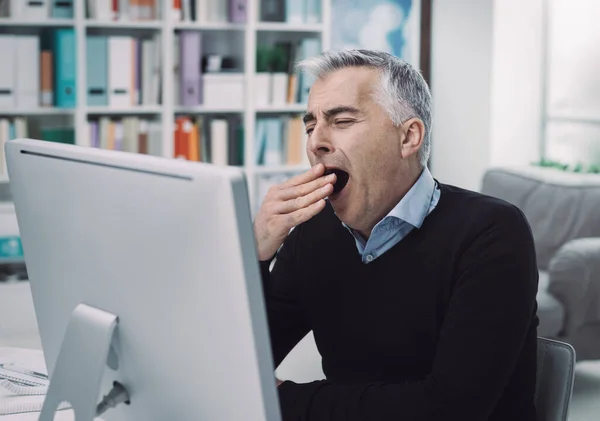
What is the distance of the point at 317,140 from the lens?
158cm

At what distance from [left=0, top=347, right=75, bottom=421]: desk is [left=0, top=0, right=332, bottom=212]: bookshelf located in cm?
294

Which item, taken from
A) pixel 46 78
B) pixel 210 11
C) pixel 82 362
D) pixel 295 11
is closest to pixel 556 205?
pixel 295 11

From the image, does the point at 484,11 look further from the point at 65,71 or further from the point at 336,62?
the point at 336,62

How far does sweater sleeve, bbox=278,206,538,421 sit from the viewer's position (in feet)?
4.42

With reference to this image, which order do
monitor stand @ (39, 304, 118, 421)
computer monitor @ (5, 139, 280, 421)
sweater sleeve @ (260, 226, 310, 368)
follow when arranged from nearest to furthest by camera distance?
computer monitor @ (5, 139, 280, 421), monitor stand @ (39, 304, 118, 421), sweater sleeve @ (260, 226, 310, 368)

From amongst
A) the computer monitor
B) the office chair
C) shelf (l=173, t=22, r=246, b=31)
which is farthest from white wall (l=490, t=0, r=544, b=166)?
the computer monitor

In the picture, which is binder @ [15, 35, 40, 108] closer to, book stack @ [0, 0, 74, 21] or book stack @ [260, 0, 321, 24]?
book stack @ [0, 0, 74, 21]

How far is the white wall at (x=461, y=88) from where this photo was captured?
19.6 feet

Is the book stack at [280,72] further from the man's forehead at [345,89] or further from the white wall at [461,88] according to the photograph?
the man's forehead at [345,89]

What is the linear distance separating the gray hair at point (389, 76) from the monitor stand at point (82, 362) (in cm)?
73

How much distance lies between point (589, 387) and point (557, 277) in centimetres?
51

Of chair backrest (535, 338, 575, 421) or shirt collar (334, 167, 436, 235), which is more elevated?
shirt collar (334, 167, 436, 235)

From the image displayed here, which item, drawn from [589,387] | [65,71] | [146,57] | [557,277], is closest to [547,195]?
[557,277]

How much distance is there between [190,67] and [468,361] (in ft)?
12.2
